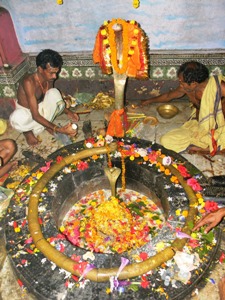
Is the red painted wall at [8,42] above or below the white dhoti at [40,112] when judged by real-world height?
above

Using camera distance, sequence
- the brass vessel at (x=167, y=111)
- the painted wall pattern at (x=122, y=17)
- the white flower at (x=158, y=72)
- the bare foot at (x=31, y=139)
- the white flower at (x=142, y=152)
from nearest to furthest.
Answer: the white flower at (x=142, y=152)
the painted wall pattern at (x=122, y=17)
the bare foot at (x=31, y=139)
the brass vessel at (x=167, y=111)
the white flower at (x=158, y=72)

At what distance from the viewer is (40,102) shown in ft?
19.5

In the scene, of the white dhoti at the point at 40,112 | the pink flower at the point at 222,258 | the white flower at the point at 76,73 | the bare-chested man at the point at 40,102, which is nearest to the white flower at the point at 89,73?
the white flower at the point at 76,73

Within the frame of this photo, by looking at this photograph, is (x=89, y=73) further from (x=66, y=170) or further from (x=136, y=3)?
(x=66, y=170)

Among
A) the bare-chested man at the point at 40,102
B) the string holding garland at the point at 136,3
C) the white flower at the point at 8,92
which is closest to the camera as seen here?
the bare-chested man at the point at 40,102

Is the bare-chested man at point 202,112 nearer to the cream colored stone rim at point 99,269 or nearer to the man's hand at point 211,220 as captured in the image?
the cream colored stone rim at point 99,269

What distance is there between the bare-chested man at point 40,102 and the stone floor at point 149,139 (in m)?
0.29

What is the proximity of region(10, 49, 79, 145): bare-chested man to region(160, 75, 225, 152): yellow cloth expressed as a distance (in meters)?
2.00

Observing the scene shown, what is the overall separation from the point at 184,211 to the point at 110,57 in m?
2.72

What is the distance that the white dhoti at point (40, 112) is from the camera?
5.68m

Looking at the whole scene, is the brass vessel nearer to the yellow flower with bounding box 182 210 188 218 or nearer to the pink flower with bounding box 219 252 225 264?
the yellow flower with bounding box 182 210 188 218

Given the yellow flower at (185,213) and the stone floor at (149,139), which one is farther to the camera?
the yellow flower at (185,213)

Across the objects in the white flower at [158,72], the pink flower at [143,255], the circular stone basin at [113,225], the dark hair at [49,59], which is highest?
the dark hair at [49,59]

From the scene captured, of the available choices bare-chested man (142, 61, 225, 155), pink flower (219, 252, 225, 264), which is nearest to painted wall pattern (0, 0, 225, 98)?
bare-chested man (142, 61, 225, 155)
